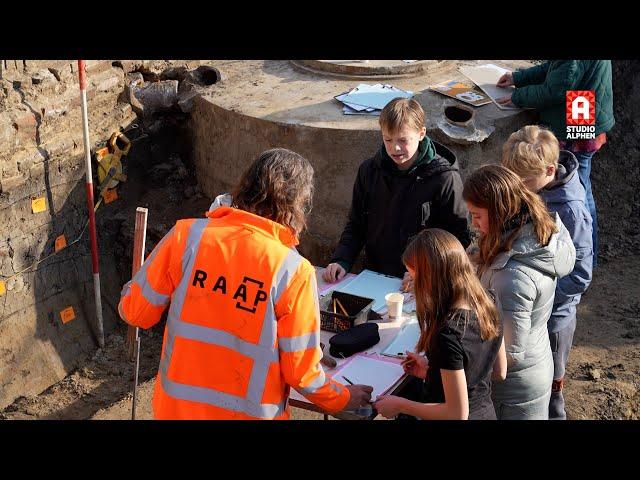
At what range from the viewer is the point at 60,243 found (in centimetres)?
658

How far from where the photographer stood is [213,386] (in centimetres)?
311

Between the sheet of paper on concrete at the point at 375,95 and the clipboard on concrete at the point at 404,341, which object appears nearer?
the clipboard on concrete at the point at 404,341

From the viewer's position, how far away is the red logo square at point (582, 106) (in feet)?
19.8

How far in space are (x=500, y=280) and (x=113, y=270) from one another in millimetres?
4491

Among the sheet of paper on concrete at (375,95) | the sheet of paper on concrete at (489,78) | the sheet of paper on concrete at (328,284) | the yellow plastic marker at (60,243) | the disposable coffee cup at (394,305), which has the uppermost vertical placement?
the sheet of paper on concrete at (489,78)

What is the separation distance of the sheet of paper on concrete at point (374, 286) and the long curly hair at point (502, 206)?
2.68 feet

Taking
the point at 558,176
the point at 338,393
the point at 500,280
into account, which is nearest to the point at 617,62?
the point at 558,176

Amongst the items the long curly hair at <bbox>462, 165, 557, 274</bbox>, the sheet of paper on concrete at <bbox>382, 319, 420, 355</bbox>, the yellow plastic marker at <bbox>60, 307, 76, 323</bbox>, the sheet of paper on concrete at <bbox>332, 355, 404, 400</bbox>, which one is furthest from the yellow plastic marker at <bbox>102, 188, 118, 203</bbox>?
the long curly hair at <bbox>462, 165, 557, 274</bbox>

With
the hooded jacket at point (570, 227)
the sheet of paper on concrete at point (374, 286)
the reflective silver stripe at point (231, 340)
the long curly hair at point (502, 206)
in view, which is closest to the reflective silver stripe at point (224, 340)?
the reflective silver stripe at point (231, 340)

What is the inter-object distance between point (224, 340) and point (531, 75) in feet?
14.9

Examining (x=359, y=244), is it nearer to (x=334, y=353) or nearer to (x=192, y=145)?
(x=334, y=353)

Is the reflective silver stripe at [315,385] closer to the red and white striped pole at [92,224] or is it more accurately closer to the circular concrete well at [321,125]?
the circular concrete well at [321,125]

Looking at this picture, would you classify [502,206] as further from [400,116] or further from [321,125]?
[321,125]
